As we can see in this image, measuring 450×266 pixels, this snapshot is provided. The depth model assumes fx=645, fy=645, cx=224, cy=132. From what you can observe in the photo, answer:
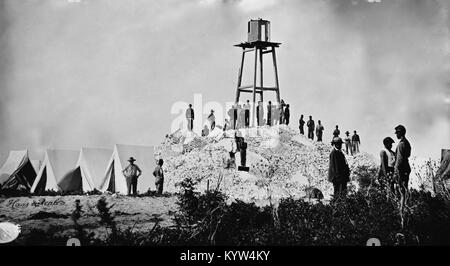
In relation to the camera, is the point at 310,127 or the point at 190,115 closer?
the point at 190,115

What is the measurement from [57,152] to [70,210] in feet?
2.43

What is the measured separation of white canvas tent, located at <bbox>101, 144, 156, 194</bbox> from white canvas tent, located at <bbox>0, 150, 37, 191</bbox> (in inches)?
39.4

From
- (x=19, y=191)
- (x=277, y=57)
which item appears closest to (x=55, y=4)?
(x=19, y=191)

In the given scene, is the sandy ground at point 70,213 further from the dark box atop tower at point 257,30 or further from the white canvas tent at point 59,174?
the dark box atop tower at point 257,30

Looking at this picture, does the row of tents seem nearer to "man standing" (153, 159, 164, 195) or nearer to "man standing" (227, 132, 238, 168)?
"man standing" (153, 159, 164, 195)

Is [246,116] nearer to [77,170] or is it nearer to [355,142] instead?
[355,142]

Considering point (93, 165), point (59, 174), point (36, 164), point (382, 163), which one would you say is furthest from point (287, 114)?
point (36, 164)

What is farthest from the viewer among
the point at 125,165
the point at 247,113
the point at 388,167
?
the point at 247,113

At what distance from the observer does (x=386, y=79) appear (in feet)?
25.8

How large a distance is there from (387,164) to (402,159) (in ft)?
0.61

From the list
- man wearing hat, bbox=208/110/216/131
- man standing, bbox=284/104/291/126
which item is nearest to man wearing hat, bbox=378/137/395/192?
man standing, bbox=284/104/291/126

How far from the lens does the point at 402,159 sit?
25.5 feet

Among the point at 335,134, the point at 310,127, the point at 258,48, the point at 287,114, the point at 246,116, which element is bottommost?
the point at 335,134

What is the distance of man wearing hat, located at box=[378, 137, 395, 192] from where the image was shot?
305 inches
